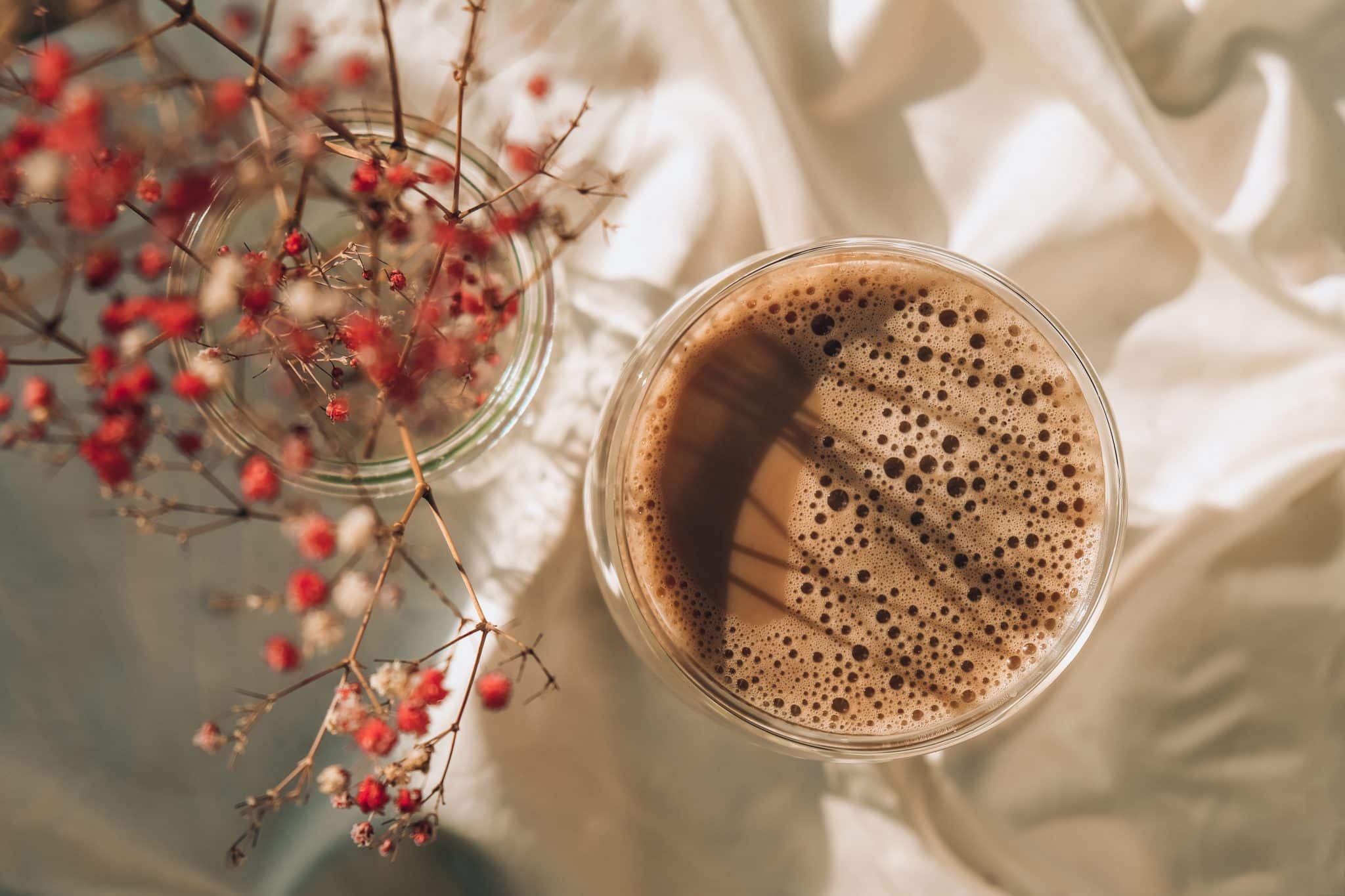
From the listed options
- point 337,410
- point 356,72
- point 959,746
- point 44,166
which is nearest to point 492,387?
point 337,410

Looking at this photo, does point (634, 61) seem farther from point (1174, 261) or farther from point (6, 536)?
point (6, 536)

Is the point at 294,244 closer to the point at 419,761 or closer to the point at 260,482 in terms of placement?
the point at 260,482

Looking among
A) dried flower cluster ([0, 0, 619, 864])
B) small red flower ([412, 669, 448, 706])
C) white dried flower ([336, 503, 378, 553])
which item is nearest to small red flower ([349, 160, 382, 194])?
dried flower cluster ([0, 0, 619, 864])

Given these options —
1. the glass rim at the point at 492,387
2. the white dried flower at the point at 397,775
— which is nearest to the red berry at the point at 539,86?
the glass rim at the point at 492,387

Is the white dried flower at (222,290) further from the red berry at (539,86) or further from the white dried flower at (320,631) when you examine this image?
the red berry at (539,86)

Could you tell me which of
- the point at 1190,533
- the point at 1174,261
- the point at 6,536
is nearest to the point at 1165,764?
the point at 1190,533

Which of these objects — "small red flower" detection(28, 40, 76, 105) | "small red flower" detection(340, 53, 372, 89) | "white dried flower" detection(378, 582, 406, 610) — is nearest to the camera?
"small red flower" detection(28, 40, 76, 105)

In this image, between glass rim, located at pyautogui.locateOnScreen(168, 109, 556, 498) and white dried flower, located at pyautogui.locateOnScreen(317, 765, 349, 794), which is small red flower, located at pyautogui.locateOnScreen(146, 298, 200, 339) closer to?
glass rim, located at pyautogui.locateOnScreen(168, 109, 556, 498)
